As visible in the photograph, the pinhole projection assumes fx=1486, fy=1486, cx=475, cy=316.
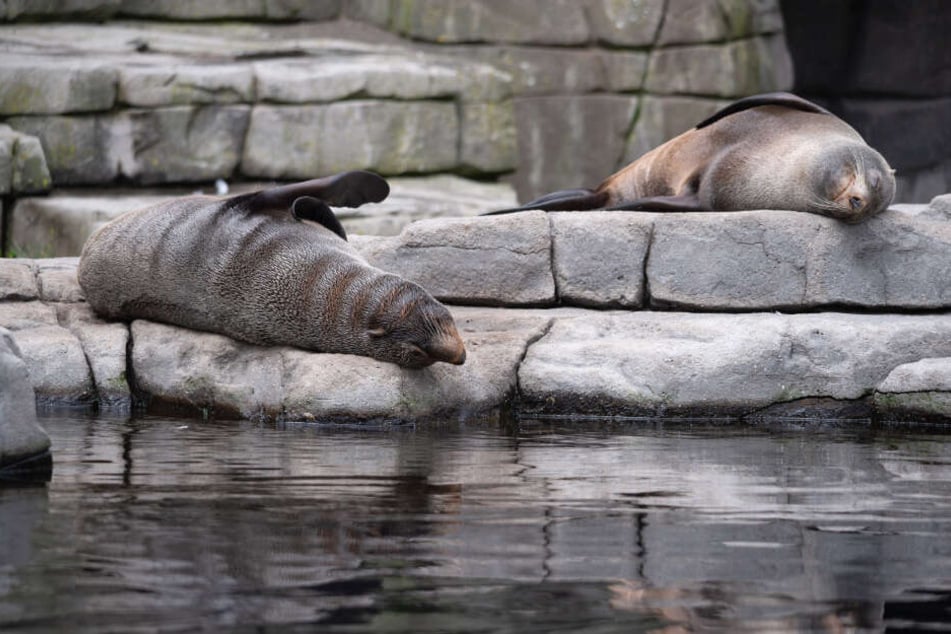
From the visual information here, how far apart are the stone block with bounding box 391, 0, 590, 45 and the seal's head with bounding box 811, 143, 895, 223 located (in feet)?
22.1

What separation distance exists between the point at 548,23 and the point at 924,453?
908cm

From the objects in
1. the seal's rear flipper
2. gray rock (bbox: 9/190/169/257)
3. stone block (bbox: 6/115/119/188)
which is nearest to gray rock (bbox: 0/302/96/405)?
the seal's rear flipper

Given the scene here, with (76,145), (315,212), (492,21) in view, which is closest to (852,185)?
(315,212)

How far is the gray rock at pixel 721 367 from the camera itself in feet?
23.0

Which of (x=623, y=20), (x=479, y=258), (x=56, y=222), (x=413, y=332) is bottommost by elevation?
(x=56, y=222)

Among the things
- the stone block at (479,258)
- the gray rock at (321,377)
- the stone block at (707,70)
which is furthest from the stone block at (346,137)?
the gray rock at (321,377)

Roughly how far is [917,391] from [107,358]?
3934 mm

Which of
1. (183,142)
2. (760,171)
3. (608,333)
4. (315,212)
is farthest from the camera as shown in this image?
(183,142)

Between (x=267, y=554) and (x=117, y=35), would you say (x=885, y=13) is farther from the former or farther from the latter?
(x=267, y=554)

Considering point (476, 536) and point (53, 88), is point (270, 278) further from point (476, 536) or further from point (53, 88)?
point (53, 88)

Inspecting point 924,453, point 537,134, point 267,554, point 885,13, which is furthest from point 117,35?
point 267,554

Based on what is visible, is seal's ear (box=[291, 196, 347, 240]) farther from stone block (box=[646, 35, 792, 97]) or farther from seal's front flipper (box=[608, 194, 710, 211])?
stone block (box=[646, 35, 792, 97])

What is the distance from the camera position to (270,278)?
7348 mm

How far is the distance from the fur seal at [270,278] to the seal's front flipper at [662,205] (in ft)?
4.55
